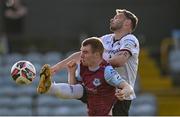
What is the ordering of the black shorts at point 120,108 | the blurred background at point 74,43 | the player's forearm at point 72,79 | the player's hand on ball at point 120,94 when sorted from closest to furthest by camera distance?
the player's hand on ball at point 120,94 < the player's forearm at point 72,79 < the black shorts at point 120,108 < the blurred background at point 74,43

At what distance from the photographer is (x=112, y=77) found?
6.44 metres

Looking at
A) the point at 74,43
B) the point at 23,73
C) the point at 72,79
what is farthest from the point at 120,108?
the point at 74,43

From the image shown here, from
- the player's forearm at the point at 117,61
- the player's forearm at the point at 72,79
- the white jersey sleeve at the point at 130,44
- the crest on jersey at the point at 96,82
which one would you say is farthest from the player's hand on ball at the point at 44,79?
the white jersey sleeve at the point at 130,44

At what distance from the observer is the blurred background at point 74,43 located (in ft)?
40.6

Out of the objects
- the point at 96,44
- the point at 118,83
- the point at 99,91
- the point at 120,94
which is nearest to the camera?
the point at 120,94

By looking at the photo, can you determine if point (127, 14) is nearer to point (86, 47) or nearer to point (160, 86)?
point (86, 47)

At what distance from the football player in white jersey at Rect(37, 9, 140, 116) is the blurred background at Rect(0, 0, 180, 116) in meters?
4.09

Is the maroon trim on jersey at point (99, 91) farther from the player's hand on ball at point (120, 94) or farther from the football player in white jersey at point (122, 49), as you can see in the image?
the player's hand on ball at point (120, 94)

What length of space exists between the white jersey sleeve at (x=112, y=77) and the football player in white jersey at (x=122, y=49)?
0.14m

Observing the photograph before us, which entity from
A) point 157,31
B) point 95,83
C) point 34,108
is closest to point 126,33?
point 95,83

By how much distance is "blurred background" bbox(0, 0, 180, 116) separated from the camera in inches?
487

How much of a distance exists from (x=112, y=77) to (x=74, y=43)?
7.81 meters

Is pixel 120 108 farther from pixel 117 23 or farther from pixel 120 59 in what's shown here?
pixel 117 23

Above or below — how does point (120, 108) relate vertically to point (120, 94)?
below
